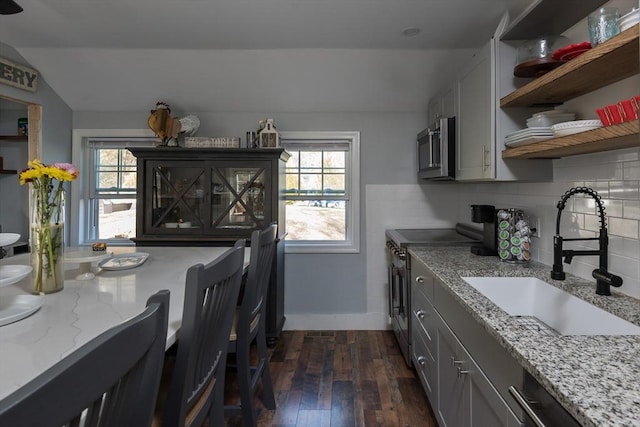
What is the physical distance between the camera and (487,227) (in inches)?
83.2

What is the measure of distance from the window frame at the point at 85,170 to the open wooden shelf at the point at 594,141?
9.98 ft

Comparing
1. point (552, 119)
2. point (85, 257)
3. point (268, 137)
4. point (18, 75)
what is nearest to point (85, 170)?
point (18, 75)

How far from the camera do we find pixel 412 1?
2.05 meters

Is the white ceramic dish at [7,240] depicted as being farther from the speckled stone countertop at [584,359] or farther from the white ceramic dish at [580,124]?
the white ceramic dish at [580,124]

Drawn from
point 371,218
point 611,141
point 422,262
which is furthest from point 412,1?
point 371,218

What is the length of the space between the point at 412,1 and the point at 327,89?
1.10m

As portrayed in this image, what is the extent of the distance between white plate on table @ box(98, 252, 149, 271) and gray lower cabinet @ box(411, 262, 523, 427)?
5.12ft

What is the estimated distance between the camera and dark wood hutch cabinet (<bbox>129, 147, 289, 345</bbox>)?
9.18ft

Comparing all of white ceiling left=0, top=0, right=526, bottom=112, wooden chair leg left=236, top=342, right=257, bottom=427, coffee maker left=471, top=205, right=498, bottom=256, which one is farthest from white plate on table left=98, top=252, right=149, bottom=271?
coffee maker left=471, top=205, right=498, bottom=256

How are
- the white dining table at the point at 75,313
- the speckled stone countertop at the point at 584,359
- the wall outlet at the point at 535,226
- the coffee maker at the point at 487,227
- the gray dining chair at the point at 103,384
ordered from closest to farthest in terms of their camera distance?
the gray dining chair at the point at 103,384 < the speckled stone countertop at the point at 584,359 < the white dining table at the point at 75,313 < the wall outlet at the point at 535,226 < the coffee maker at the point at 487,227

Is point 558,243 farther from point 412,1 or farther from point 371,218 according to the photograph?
point 371,218

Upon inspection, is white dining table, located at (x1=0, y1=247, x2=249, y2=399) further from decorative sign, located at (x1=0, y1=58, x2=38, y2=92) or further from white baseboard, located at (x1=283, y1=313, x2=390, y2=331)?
decorative sign, located at (x1=0, y1=58, x2=38, y2=92)

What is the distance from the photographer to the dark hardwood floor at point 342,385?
1956mm

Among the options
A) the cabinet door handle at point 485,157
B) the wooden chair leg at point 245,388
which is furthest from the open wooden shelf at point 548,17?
the wooden chair leg at point 245,388
